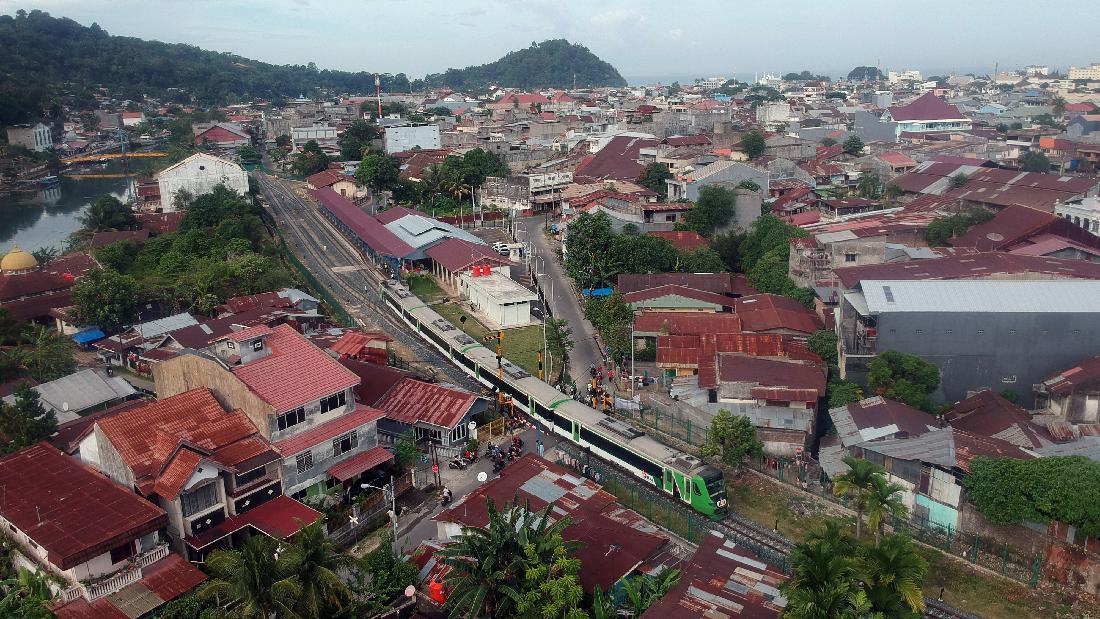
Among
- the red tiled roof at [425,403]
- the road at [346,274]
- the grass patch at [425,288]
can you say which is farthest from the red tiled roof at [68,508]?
the grass patch at [425,288]

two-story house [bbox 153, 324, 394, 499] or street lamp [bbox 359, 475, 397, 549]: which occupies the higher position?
two-story house [bbox 153, 324, 394, 499]

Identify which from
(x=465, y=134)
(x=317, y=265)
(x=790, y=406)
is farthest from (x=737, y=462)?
(x=465, y=134)

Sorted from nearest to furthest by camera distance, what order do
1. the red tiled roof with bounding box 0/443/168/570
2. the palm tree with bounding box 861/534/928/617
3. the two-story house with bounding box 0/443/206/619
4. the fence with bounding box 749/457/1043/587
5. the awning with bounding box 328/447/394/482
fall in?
the palm tree with bounding box 861/534/928/617, the two-story house with bounding box 0/443/206/619, the red tiled roof with bounding box 0/443/168/570, the fence with bounding box 749/457/1043/587, the awning with bounding box 328/447/394/482

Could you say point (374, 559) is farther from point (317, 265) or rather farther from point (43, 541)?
point (317, 265)

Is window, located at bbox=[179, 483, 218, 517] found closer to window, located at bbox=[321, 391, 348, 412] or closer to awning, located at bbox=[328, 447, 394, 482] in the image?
awning, located at bbox=[328, 447, 394, 482]

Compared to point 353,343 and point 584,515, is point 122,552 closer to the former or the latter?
point 584,515

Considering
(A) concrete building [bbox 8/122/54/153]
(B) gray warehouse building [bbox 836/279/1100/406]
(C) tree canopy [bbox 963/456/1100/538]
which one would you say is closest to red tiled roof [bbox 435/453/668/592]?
(C) tree canopy [bbox 963/456/1100/538]
